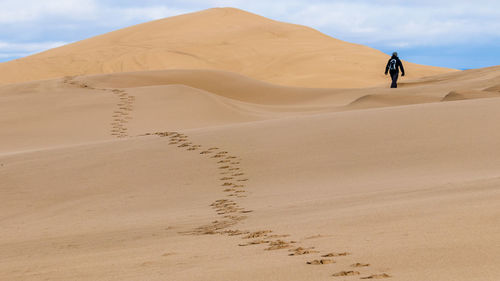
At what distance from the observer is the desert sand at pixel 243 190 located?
165 inches

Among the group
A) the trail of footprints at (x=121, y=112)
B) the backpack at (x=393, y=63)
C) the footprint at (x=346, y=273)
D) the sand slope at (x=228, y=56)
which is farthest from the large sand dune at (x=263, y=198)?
the sand slope at (x=228, y=56)

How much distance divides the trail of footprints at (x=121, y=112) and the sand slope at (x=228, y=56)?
19.4 metres

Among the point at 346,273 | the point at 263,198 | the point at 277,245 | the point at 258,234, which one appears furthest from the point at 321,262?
the point at 263,198

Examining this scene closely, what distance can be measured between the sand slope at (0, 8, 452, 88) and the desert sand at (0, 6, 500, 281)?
23.3m

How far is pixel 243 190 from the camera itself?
8.55 m

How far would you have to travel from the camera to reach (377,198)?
6441mm

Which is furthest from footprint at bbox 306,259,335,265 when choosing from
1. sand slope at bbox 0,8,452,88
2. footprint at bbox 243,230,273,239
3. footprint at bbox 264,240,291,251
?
sand slope at bbox 0,8,452,88

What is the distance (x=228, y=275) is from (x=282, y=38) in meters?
51.3

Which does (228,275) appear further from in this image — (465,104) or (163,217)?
(465,104)

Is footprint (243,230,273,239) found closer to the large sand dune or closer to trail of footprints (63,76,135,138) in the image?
the large sand dune

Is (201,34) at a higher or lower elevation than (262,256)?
higher

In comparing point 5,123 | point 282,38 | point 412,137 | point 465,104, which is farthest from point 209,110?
point 282,38

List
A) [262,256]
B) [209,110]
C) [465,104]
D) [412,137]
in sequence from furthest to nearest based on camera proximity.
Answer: [209,110]
[465,104]
[412,137]
[262,256]

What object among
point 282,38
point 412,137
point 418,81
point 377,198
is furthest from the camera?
point 282,38
